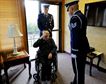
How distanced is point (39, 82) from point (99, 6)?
2330 mm

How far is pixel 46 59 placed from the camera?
2.51 meters

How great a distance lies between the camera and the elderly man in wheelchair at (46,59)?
8.05 ft

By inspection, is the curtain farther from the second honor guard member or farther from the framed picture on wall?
the framed picture on wall

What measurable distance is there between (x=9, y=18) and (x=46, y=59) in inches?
61.9

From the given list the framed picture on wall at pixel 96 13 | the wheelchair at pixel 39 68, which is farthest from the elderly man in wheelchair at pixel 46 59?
the framed picture on wall at pixel 96 13

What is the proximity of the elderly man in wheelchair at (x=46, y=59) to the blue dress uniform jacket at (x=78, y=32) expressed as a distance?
67cm

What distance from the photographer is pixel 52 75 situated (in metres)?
2.62

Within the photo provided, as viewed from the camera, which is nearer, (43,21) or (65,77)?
(65,77)

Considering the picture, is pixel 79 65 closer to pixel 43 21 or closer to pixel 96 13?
pixel 96 13

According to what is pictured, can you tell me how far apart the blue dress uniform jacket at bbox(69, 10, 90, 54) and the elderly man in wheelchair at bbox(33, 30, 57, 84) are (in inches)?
26.4

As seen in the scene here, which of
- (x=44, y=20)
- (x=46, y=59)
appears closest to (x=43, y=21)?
(x=44, y=20)

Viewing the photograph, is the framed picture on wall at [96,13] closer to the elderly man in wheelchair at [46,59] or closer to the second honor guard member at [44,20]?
the second honor guard member at [44,20]

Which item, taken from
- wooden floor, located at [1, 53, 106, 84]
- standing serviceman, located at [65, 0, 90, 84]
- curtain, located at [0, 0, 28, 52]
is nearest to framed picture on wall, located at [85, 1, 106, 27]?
standing serviceman, located at [65, 0, 90, 84]

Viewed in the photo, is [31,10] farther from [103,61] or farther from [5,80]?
[103,61]
